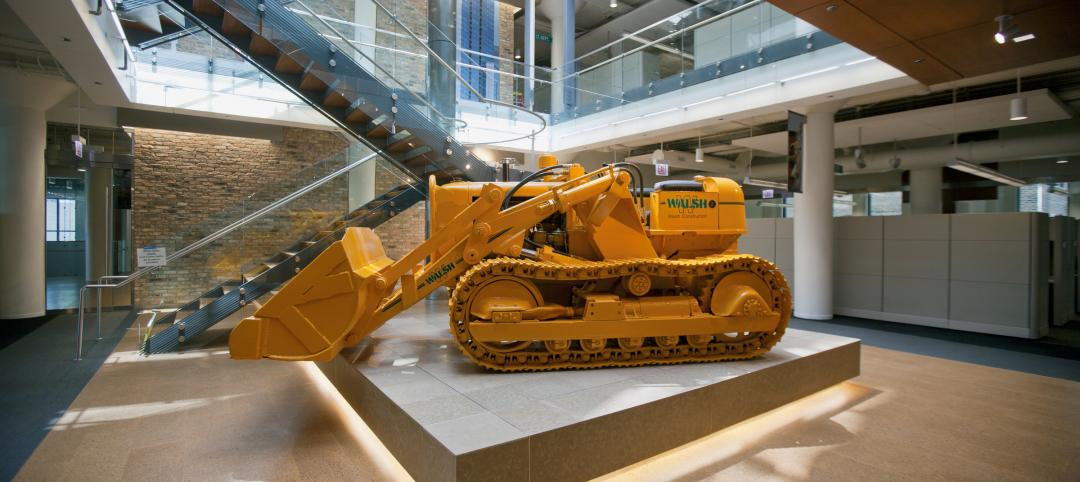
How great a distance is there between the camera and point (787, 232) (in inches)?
431

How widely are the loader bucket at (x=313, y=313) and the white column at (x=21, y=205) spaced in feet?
5.18

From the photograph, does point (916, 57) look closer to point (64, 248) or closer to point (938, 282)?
point (938, 282)

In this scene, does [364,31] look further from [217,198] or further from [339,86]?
[217,198]

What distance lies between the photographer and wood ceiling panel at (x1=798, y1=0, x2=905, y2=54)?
4.86 metres

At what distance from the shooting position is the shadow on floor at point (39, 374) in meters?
3.88

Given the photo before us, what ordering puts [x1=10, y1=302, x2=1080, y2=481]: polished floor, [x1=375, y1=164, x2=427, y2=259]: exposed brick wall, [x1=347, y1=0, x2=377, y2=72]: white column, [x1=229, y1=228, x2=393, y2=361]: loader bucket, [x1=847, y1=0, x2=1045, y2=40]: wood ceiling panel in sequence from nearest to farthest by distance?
[x1=10, y1=302, x2=1080, y2=481]: polished floor → [x1=229, y1=228, x2=393, y2=361]: loader bucket → [x1=847, y1=0, x2=1045, y2=40]: wood ceiling panel → [x1=347, y1=0, x2=377, y2=72]: white column → [x1=375, y1=164, x2=427, y2=259]: exposed brick wall

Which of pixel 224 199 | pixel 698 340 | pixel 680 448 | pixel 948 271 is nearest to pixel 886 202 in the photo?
pixel 948 271

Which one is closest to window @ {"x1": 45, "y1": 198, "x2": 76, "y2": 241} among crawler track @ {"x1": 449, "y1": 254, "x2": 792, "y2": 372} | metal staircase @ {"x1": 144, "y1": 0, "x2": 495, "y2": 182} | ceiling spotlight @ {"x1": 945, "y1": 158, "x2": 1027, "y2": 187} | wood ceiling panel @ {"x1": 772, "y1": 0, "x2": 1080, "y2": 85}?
metal staircase @ {"x1": 144, "y1": 0, "x2": 495, "y2": 182}

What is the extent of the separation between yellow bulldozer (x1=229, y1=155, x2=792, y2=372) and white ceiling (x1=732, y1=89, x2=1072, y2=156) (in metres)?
6.57

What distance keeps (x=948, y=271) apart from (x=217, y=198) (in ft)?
44.6

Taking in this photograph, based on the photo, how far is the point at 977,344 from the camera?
7.52 m

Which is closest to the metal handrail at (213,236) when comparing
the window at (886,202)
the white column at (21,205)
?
the white column at (21,205)

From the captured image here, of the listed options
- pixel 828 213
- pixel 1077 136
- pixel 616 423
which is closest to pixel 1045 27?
pixel 828 213

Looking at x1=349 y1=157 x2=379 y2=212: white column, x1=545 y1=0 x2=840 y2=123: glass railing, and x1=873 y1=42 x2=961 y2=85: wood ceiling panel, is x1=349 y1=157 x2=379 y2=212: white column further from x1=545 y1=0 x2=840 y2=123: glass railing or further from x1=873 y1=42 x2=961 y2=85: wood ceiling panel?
x1=873 y1=42 x2=961 y2=85: wood ceiling panel
